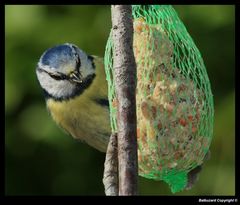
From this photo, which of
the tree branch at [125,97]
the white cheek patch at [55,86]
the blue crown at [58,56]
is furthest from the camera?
the white cheek patch at [55,86]

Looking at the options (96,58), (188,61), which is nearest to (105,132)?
(96,58)

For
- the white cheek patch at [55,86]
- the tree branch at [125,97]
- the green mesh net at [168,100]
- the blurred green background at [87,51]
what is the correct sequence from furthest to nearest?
the blurred green background at [87,51]
the white cheek patch at [55,86]
the green mesh net at [168,100]
the tree branch at [125,97]

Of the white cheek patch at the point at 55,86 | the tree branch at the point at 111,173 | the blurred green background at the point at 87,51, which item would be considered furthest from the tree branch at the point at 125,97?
the blurred green background at the point at 87,51

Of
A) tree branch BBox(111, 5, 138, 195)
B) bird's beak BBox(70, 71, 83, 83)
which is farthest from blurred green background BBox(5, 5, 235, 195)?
tree branch BBox(111, 5, 138, 195)

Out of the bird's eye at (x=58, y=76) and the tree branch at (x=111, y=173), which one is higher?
the bird's eye at (x=58, y=76)

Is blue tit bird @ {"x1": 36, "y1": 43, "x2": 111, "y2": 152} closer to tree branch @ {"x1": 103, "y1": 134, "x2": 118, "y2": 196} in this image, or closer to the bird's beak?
the bird's beak

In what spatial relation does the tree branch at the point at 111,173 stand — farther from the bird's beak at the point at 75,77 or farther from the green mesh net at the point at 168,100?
the bird's beak at the point at 75,77
